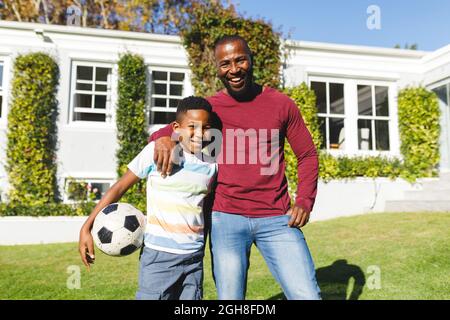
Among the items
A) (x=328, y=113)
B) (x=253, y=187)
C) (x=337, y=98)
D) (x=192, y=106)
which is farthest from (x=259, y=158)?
(x=337, y=98)

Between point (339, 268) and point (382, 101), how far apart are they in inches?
295

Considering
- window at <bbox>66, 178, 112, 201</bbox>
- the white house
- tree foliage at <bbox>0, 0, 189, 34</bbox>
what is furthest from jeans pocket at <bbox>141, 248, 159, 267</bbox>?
tree foliage at <bbox>0, 0, 189, 34</bbox>

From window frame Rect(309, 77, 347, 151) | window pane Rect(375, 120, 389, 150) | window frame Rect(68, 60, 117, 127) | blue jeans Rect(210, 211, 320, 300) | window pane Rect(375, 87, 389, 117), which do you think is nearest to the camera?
blue jeans Rect(210, 211, 320, 300)

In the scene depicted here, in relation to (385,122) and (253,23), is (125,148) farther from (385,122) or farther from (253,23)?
(385,122)

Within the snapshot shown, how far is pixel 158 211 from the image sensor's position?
7.78 ft

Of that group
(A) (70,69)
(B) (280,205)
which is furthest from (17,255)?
(B) (280,205)

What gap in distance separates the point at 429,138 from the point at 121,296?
925 cm

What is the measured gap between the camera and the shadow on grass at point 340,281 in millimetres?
4242

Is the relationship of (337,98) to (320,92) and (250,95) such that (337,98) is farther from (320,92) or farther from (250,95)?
(250,95)

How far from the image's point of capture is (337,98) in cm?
1097

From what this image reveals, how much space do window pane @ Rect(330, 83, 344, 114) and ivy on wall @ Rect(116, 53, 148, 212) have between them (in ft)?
Answer: 17.7

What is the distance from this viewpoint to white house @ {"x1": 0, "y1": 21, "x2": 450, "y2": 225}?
30.2 feet

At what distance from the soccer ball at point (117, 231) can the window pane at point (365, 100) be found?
1006cm

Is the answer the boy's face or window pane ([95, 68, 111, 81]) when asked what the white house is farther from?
the boy's face
